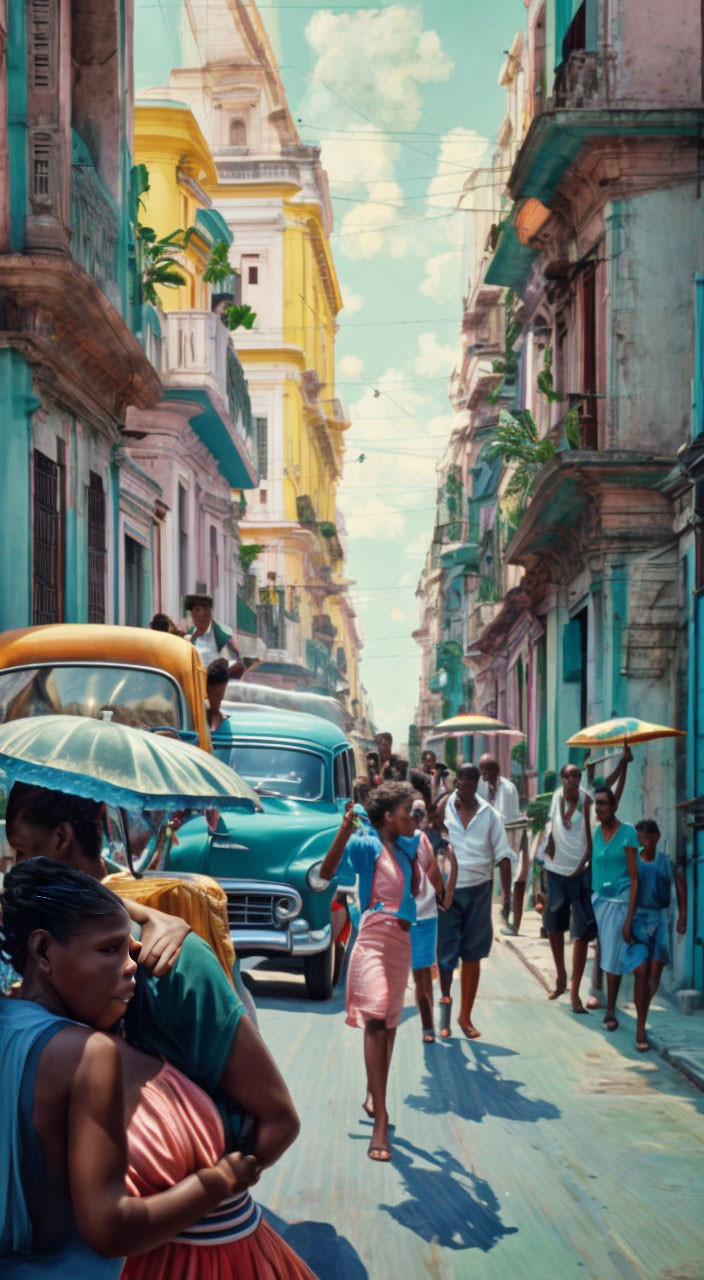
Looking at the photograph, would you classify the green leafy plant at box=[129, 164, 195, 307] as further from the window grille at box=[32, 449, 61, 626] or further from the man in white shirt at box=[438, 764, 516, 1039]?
the man in white shirt at box=[438, 764, 516, 1039]

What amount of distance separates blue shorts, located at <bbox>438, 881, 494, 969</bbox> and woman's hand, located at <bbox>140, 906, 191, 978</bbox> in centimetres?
823

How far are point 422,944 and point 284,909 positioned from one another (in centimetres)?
216

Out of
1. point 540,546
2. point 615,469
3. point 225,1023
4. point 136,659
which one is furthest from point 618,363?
point 225,1023

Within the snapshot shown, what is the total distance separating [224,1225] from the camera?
3.07m

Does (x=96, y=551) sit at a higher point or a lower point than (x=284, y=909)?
higher

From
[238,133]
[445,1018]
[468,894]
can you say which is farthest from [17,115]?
[238,133]

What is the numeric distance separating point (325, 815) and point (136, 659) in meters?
3.22

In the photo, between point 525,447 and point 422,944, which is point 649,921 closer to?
point 422,944

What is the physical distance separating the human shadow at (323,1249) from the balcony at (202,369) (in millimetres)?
19005

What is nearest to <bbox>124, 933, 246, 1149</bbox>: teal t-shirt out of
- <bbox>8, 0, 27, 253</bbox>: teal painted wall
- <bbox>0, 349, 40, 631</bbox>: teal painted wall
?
<bbox>0, 349, 40, 631</bbox>: teal painted wall

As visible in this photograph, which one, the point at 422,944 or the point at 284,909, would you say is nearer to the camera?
the point at 422,944

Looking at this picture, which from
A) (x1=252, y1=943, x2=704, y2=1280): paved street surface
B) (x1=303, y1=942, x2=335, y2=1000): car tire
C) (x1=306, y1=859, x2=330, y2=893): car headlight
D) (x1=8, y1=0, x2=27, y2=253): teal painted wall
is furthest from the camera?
(x1=8, y1=0, x2=27, y2=253): teal painted wall

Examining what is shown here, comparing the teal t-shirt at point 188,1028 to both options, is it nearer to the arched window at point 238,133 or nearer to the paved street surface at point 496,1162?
the paved street surface at point 496,1162

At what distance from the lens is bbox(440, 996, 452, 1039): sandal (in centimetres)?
1085
